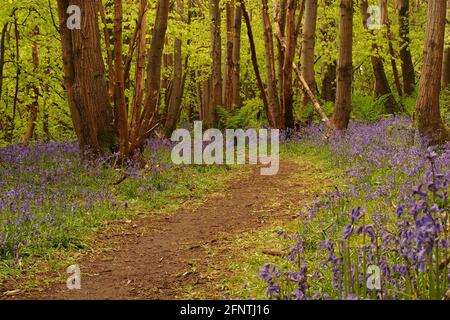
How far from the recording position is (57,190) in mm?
8289

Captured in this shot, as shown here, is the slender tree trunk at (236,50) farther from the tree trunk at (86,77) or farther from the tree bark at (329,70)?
the tree trunk at (86,77)

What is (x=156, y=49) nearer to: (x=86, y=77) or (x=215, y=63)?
(x=86, y=77)

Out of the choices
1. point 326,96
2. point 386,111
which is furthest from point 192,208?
point 326,96

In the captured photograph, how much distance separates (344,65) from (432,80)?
4.21 metres

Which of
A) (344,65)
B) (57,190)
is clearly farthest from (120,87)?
(344,65)

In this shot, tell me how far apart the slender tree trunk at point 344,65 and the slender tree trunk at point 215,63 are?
5343 mm

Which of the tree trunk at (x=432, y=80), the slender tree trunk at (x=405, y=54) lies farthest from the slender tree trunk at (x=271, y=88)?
the slender tree trunk at (x=405, y=54)

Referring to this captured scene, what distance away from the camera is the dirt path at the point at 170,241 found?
15.7 feet

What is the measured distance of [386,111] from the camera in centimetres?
1944

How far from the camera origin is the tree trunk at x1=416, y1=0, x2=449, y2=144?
31.9 feet

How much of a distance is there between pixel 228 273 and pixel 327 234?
1128 mm

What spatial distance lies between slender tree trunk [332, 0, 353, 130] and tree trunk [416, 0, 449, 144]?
395 cm
